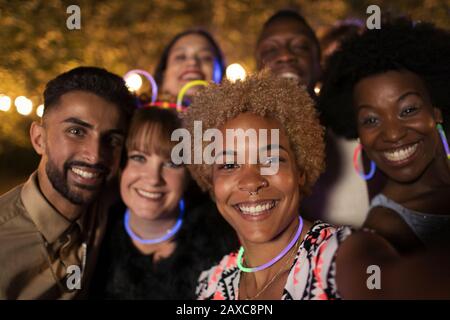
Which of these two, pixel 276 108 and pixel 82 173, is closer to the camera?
pixel 276 108

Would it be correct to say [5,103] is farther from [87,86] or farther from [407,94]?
[407,94]

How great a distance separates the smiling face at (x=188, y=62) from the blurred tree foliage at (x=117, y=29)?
726 millimetres

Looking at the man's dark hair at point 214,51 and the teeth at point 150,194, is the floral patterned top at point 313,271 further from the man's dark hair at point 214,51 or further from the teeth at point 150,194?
the man's dark hair at point 214,51

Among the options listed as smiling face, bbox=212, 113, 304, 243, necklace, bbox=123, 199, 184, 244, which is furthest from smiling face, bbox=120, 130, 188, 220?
smiling face, bbox=212, 113, 304, 243

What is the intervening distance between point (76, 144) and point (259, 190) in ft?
3.60

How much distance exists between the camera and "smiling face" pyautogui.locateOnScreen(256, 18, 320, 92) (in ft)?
11.3

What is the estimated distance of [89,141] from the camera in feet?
8.45

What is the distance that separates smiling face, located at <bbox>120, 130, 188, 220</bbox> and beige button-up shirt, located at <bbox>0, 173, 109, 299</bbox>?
356 millimetres

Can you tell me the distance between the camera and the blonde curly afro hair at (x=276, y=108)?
224 centimetres

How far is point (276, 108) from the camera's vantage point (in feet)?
7.39

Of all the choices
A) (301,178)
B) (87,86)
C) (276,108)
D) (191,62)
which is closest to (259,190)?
(301,178)

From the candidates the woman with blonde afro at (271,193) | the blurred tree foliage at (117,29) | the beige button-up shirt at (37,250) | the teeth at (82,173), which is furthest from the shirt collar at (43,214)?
the blurred tree foliage at (117,29)

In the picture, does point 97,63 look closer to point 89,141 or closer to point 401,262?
point 89,141
